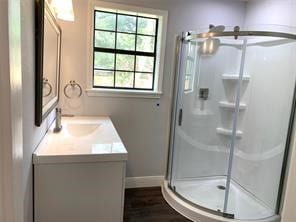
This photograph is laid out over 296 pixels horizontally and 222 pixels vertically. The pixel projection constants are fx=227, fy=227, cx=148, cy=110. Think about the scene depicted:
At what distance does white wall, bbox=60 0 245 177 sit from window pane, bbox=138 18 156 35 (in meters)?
0.20

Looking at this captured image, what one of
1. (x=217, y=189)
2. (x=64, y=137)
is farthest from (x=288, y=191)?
(x=217, y=189)

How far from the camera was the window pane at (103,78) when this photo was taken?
277cm

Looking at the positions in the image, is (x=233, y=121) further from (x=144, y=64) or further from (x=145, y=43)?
(x=145, y=43)

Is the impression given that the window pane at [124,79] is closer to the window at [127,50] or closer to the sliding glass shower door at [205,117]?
the window at [127,50]

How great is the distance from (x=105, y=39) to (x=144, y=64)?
56 centimetres

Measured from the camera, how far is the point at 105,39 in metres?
2.71

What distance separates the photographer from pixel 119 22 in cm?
272

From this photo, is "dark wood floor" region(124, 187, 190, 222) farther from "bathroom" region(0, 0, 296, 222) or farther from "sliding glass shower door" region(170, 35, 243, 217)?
"sliding glass shower door" region(170, 35, 243, 217)

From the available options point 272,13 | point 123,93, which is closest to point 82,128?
point 123,93

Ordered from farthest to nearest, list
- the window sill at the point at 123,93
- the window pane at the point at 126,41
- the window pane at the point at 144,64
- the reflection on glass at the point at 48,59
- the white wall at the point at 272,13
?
the window pane at the point at 144,64, the window pane at the point at 126,41, the window sill at the point at 123,93, the white wall at the point at 272,13, the reflection on glass at the point at 48,59

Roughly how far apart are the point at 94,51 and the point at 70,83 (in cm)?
48

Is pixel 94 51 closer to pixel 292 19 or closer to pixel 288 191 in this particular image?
pixel 292 19

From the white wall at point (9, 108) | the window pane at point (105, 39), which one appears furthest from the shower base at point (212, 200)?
the white wall at point (9, 108)

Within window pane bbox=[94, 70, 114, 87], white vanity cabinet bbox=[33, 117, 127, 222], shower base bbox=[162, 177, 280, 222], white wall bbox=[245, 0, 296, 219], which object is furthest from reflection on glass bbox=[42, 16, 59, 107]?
white wall bbox=[245, 0, 296, 219]
